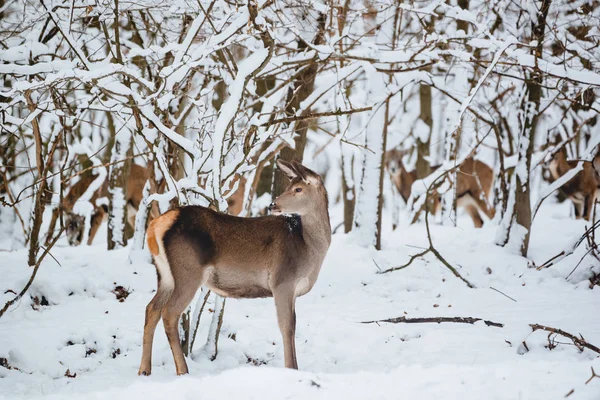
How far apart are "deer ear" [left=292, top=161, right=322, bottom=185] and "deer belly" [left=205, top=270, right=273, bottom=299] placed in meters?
0.97

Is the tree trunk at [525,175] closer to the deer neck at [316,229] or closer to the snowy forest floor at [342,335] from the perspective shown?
the snowy forest floor at [342,335]

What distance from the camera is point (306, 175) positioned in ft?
19.1

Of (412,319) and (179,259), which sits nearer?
(179,259)

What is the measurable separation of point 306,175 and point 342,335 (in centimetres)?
171

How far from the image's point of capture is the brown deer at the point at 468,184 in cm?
1614

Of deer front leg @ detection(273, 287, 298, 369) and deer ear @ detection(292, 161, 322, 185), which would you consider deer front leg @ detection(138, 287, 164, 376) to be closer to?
deer front leg @ detection(273, 287, 298, 369)

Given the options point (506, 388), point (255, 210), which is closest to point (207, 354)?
point (506, 388)

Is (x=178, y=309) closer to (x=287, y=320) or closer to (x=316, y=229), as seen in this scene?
(x=287, y=320)

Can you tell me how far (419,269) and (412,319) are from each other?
2212 mm

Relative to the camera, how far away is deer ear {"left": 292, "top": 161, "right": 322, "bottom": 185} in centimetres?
579

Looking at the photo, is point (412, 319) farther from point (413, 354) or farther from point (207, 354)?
point (207, 354)

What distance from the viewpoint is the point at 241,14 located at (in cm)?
581

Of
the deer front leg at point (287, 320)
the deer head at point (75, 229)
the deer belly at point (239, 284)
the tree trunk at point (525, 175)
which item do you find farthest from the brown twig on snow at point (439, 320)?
the deer head at point (75, 229)

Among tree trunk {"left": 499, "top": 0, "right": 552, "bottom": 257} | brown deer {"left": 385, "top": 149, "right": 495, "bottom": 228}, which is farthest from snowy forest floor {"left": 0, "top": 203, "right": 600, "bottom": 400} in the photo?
brown deer {"left": 385, "top": 149, "right": 495, "bottom": 228}
